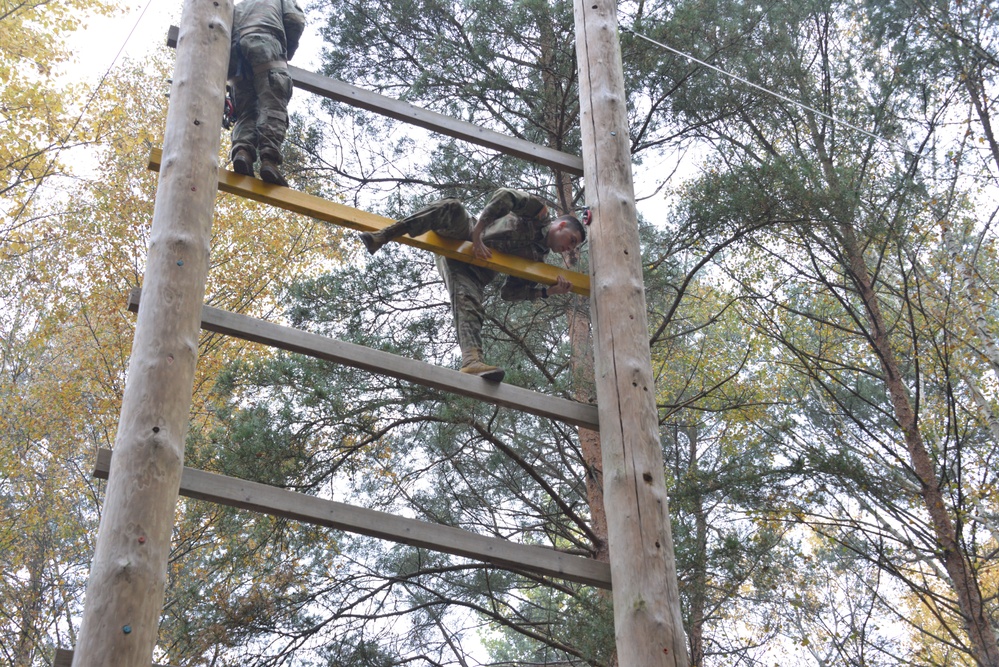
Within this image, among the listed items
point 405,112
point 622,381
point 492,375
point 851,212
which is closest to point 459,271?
point 405,112

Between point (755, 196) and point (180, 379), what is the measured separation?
431 centimetres

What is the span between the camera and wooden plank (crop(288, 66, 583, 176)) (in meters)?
4.24

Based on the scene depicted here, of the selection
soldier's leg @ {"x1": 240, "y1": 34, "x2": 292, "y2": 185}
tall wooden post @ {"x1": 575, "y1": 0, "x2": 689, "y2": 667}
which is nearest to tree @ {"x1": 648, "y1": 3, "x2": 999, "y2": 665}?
tall wooden post @ {"x1": 575, "y1": 0, "x2": 689, "y2": 667}

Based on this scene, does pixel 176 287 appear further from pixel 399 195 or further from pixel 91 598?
pixel 399 195

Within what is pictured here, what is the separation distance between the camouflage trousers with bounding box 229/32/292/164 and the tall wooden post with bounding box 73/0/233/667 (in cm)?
40

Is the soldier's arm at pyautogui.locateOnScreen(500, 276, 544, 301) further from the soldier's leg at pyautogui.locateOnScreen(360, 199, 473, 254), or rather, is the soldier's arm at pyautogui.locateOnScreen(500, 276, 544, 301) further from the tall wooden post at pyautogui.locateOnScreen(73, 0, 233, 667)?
the tall wooden post at pyautogui.locateOnScreen(73, 0, 233, 667)

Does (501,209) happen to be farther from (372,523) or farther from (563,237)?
(372,523)

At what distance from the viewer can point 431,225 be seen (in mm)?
4125

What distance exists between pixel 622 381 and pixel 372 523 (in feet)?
3.77

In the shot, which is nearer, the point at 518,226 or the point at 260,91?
the point at 260,91

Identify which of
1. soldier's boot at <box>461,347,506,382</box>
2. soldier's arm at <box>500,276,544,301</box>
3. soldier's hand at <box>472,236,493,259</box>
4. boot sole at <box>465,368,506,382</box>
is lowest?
boot sole at <box>465,368,506,382</box>

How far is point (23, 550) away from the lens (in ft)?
31.4

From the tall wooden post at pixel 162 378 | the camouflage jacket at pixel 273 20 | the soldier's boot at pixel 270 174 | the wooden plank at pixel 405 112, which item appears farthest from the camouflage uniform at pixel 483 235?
the camouflage jacket at pixel 273 20

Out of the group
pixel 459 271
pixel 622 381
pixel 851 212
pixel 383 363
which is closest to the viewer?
pixel 383 363
